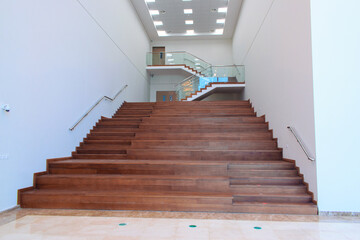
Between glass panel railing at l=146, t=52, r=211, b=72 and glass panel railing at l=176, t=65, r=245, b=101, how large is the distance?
5.54 feet

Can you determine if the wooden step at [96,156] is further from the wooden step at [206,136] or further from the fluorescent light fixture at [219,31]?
the fluorescent light fixture at [219,31]

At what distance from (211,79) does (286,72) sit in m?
6.51

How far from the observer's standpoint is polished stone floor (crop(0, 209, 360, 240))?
3.03 m

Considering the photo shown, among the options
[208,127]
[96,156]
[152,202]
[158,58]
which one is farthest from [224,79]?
[152,202]

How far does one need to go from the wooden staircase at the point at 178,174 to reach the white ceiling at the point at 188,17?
280 inches

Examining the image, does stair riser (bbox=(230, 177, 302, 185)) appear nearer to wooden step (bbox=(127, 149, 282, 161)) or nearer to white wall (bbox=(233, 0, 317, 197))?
white wall (bbox=(233, 0, 317, 197))

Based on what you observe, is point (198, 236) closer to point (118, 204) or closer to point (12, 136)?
point (118, 204)

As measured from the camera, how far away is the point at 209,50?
52.6ft

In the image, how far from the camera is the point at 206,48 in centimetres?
1605

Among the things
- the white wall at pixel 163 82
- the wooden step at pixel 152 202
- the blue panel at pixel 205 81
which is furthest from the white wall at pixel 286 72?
the white wall at pixel 163 82

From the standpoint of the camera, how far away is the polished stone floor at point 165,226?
303 centimetres

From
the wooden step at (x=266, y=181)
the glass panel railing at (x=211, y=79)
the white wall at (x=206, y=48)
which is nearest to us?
the wooden step at (x=266, y=181)

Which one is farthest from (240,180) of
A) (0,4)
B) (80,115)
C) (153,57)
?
(153,57)

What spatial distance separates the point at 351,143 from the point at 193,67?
10.7 metres
